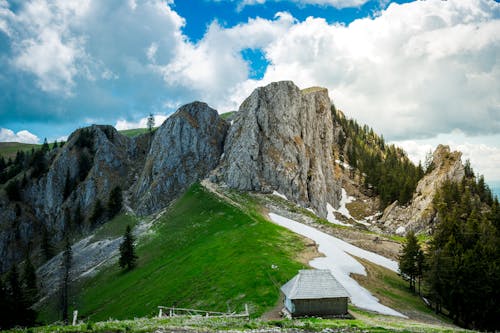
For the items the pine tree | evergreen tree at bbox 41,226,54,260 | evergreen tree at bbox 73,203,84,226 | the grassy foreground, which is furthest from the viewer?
evergreen tree at bbox 73,203,84,226

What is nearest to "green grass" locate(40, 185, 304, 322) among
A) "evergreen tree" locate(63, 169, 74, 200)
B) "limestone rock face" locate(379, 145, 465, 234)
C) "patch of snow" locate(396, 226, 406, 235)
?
"patch of snow" locate(396, 226, 406, 235)

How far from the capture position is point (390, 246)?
6900 centimetres

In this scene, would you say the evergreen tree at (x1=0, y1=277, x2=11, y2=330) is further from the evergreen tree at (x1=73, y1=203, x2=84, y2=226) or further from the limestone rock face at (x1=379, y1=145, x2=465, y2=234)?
the evergreen tree at (x1=73, y1=203, x2=84, y2=226)

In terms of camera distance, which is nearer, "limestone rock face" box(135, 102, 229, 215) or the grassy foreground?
the grassy foreground

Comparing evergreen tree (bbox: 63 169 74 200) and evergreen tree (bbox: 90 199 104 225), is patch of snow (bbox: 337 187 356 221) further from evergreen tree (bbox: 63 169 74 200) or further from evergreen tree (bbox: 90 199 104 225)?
evergreen tree (bbox: 63 169 74 200)

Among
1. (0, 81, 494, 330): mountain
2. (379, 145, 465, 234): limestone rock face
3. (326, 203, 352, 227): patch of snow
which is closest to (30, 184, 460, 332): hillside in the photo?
(0, 81, 494, 330): mountain

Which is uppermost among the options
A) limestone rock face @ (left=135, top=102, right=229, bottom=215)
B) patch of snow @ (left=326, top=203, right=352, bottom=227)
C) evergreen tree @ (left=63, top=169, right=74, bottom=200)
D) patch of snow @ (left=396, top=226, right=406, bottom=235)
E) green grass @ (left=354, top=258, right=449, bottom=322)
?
limestone rock face @ (left=135, top=102, right=229, bottom=215)

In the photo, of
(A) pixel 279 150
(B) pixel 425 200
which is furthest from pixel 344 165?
(A) pixel 279 150

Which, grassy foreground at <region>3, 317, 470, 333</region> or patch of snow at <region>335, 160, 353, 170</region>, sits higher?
patch of snow at <region>335, 160, 353, 170</region>

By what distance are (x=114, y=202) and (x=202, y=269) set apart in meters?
78.5

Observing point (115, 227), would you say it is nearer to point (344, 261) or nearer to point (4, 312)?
point (4, 312)

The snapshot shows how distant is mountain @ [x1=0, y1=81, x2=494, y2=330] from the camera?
57.5 m

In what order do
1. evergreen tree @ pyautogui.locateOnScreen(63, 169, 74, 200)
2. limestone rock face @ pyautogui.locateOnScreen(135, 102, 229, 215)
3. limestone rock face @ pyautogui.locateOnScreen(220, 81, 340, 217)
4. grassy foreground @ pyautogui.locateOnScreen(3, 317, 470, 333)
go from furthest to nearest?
1. evergreen tree @ pyautogui.locateOnScreen(63, 169, 74, 200)
2. limestone rock face @ pyautogui.locateOnScreen(135, 102, 229, 215)
3. limestone rock face @ pyautogui.locateOnScreen(220, 81, 340, 217)
4. grassy foreground @ pyautogui.locateOnScreen(3, 317, 470, 333)

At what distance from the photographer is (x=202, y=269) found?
166 ft
